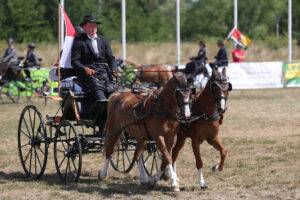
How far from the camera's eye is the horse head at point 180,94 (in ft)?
31.9

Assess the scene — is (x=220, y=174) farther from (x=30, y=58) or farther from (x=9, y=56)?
(x=30, y=58)

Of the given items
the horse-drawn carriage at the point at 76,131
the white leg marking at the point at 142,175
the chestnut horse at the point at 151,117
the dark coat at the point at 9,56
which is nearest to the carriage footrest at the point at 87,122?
the horse-drawn carriage at the point at 76,131

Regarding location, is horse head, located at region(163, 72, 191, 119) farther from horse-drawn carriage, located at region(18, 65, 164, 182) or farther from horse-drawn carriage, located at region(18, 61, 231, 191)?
horse-drawn carriage, located at region(18, 65, 164, 182)

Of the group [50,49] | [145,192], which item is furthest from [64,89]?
[50,49]

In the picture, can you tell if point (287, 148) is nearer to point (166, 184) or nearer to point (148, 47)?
point (166, 184)

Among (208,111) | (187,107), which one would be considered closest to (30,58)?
(208,111)

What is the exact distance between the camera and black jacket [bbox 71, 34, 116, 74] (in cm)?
1155

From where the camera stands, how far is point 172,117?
999 centimetres

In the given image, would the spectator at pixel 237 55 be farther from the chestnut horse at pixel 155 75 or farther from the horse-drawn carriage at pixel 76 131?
the horse-drawn carriage at pixel 76 131

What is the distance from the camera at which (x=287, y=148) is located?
1392 cm

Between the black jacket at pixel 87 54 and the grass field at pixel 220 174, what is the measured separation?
1.69 metres

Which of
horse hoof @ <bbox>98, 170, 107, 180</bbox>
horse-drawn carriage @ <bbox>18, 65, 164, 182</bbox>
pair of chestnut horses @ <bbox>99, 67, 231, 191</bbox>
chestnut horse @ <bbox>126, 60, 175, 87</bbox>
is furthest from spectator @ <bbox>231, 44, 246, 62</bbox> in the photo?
pair of chestnut horses @ <bbox>99, 67, 231, 191</bbox>

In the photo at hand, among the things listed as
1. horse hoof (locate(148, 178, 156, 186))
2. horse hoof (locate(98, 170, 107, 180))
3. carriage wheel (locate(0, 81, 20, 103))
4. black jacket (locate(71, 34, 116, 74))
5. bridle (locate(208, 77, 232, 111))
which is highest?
black jacket (locate(71, 34, 116, 74))

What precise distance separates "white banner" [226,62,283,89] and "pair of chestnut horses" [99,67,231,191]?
799 inches
